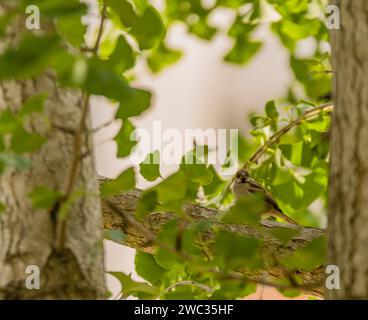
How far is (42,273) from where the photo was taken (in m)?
0.66

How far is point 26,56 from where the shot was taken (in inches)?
20.9

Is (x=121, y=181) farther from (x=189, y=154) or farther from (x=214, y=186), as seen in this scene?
(x=214, y=186)

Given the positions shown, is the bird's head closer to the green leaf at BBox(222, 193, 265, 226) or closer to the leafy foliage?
the leafy foliage

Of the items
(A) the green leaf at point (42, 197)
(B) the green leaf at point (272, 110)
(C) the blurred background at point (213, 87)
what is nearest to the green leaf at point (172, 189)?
(A) the green leaf at point (42, 197)

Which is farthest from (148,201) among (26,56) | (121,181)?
(26,56)

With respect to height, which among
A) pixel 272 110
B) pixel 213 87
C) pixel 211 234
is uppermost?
pixel 213 87

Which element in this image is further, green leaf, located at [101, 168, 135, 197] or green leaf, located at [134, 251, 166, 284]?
green leaf, located at [134, 251, 166, 284]

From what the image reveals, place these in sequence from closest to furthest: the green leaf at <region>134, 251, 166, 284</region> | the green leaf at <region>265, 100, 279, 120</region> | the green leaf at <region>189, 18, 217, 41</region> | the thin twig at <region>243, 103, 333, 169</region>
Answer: the green leaf at <region>134, 251, 166, 284</region>, the thin twig at <region>243, 103, 333, 169</region>, the green leaf at <region>265, 100, 279, 120</region>, the green leaf at <region>189, 18, 217, 41</region>

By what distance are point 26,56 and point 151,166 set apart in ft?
1.45

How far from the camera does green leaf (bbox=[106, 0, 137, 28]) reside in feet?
2.33

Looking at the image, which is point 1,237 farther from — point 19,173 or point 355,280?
point 355,280

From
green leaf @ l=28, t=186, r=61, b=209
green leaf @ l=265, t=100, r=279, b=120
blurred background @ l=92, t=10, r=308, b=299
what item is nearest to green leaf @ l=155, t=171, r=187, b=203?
green leaf @ l=28, t=186, r=61, b=209

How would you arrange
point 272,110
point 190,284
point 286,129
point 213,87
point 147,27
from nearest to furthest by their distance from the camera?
point 147,27, point 190,284, point 286,129, point 272,110, point 213,87

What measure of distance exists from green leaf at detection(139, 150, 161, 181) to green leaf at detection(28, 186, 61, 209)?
0.32 meters
